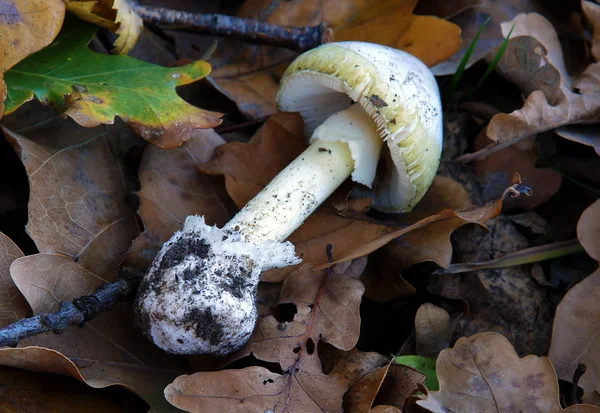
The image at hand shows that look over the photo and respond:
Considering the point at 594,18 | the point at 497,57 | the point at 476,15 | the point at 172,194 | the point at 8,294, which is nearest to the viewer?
the point at 8,294

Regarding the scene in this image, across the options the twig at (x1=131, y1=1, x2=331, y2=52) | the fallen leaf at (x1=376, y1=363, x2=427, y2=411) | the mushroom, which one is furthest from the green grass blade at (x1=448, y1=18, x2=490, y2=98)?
the fallen leaf at (x1=376, y1=363, x2=427, y2=411)

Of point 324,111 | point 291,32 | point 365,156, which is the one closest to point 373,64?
point 365,156

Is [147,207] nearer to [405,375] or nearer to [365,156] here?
[365,156]

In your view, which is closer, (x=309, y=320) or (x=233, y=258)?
(x=233, y=258)

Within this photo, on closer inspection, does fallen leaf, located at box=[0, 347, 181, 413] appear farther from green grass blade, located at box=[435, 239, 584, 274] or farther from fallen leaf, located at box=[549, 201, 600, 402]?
fallen leaf, located at box=[549, 201, 600, 402]

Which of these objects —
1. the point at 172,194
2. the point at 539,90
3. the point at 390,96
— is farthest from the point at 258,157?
the point at 539,90

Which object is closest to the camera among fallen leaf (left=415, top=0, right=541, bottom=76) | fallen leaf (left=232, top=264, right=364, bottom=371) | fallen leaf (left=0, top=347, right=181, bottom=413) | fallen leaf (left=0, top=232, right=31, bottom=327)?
fallen leaf (left=0, top=347, right=181, bottom=413)

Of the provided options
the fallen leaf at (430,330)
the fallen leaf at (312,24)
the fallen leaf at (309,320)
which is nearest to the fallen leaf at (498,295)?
the fallen leaf at (430,330)

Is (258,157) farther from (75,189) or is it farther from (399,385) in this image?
(399,385)
